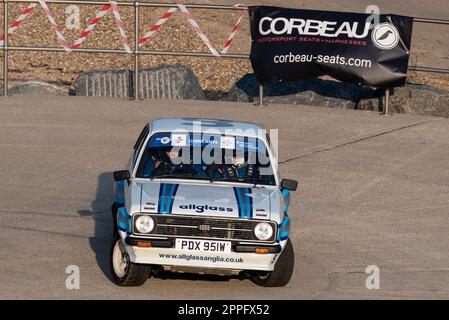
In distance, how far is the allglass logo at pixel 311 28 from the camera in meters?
18.6

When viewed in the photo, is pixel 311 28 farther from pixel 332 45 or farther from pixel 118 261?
pixel 118 261

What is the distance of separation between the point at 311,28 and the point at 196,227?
8787 millimetres

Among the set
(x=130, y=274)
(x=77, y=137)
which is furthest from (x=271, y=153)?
(x=77, y=137)

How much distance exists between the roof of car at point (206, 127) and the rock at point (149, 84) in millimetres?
8603

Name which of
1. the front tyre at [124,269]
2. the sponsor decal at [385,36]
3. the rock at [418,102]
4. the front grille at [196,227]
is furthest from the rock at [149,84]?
the front grille at [196,227]

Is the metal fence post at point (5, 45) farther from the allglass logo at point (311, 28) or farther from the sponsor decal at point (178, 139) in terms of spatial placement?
the sponsor decal at point (178, 139)

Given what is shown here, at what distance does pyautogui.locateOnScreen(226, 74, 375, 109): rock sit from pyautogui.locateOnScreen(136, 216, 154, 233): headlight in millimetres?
10030

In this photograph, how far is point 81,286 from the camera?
11.0m

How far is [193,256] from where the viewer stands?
10570 millimetres

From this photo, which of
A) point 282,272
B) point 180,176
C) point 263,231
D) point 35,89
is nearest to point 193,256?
point 263,231

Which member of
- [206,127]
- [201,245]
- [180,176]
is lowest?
[201,245]

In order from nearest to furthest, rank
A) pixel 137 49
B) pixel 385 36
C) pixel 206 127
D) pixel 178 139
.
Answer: pixel 178 139 < pixel 206 127 < pixel 385 36 < pixel 137 49

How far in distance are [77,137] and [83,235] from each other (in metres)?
5.04

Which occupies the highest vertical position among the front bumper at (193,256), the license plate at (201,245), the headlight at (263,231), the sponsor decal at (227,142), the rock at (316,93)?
the rock at (316,93)
